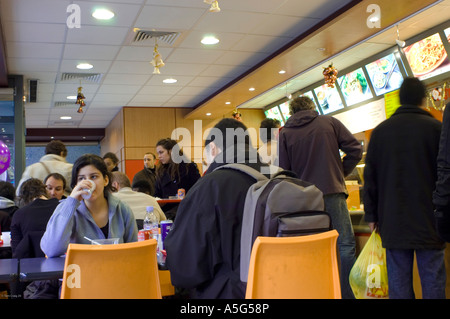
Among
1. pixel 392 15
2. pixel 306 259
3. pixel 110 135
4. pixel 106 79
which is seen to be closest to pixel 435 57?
pixel 392 15

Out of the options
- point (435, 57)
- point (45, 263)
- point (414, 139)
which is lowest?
point (45, 263)

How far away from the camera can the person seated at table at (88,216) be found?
8.53ft

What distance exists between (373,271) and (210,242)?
5.92 ft

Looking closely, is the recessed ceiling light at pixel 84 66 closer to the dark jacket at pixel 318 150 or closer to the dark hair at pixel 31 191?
the dark hair at pixel 31 191

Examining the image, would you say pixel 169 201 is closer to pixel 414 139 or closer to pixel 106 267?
pixel 414 139

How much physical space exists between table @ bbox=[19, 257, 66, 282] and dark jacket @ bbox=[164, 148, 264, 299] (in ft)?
1.80

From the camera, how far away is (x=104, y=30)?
19.0 feet

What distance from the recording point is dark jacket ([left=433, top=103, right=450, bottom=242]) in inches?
83.8

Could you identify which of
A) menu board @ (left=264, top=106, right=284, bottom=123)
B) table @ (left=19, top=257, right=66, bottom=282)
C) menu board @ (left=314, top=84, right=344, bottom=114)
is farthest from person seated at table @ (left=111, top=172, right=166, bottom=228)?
menu board @ (left=264, top=106, right=284, bottom=123)

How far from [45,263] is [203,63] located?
541 centimetres

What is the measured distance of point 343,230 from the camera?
3.69 m

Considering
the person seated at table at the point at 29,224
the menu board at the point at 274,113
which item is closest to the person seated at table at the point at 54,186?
the person seated at table at the point at 29,224

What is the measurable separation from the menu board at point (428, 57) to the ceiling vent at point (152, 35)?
3.25 m

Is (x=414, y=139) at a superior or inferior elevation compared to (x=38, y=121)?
inferior
